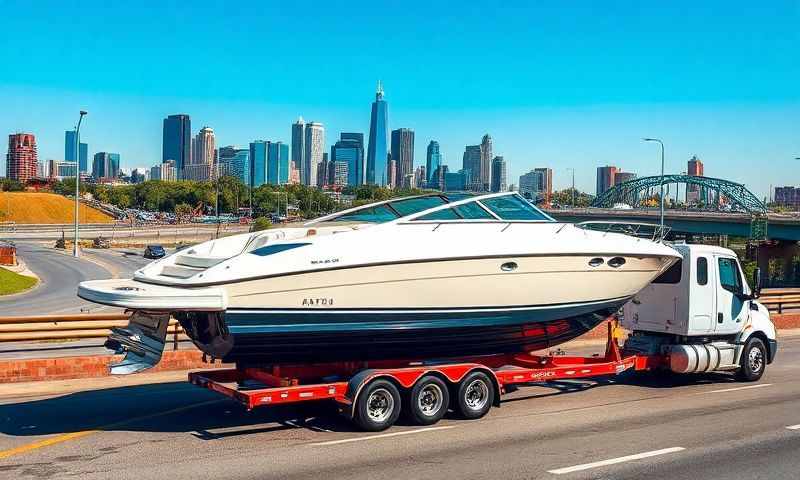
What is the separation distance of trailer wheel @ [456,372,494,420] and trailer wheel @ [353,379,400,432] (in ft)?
3.38

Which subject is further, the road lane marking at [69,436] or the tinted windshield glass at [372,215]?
the tinted windshield glass at [372,215]

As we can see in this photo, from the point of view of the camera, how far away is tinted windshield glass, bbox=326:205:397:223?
454 inches

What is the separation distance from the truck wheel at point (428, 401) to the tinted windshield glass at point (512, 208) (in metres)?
2.78

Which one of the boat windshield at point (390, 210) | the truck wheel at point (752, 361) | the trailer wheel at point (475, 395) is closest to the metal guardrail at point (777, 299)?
the truck wheel at point (752, 361)

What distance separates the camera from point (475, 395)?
1127 centimetres

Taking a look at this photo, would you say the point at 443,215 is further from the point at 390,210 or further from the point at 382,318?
the point at 382,318

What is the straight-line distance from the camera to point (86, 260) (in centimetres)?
5641

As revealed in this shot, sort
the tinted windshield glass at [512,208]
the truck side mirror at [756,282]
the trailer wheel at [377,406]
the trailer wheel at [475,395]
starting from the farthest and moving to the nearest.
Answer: the truck side mirror at [756,282] < the tinted windshield glass at [512,208] < the trailer wheel at [475,395] < the trailer wheel at [377,406]

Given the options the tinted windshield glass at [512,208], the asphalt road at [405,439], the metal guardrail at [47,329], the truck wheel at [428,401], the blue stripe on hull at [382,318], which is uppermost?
the tinted windshield glass at [512,208]

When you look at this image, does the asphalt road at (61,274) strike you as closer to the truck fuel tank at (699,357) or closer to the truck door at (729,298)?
the truck fuel tank at (699,357)

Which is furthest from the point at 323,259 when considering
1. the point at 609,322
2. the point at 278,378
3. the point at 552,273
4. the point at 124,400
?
the point at 609,322

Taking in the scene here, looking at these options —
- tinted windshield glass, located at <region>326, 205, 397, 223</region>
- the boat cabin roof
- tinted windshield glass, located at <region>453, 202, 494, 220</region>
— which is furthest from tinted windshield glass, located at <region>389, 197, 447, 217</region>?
tinted windshield glass, located at <region>453, 202, 494, 220</region>

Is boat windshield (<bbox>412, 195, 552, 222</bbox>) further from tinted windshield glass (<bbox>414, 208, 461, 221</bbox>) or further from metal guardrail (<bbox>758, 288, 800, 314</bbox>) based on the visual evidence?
metal guardrail (<bbox>758, 288, 800, 314</bbox>)

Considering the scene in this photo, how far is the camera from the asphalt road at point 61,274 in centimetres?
3037
